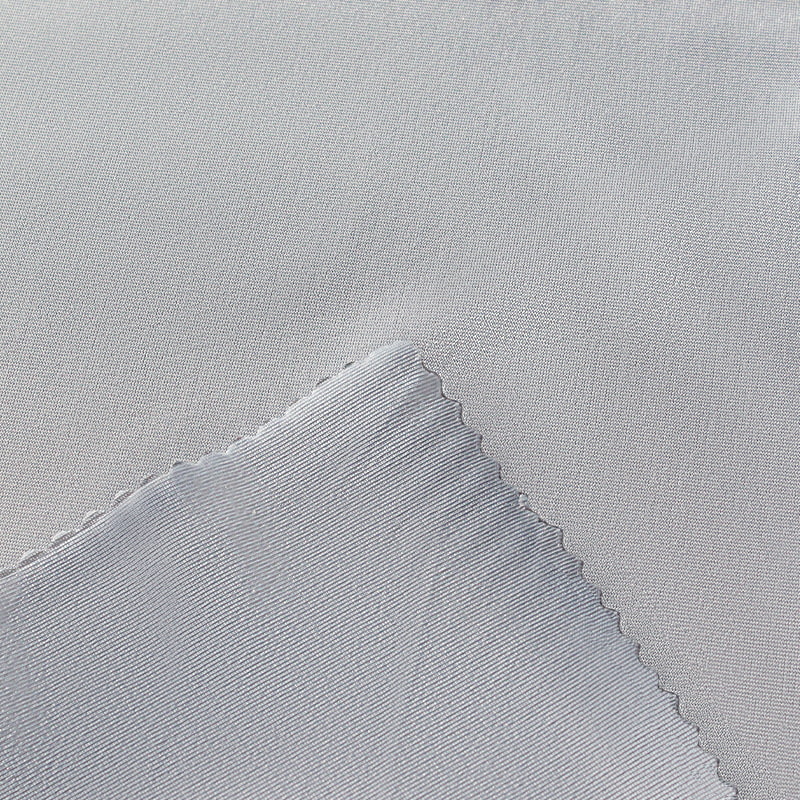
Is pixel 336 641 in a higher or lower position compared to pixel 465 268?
lower

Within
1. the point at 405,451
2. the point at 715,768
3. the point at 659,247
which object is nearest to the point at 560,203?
the point at 659,247

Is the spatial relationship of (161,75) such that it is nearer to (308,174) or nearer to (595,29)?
(308,174)

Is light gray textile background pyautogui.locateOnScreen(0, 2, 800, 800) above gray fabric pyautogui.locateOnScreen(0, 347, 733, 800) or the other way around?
above

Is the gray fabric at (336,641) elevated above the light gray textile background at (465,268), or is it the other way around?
the light gray textile background at (465,268)
